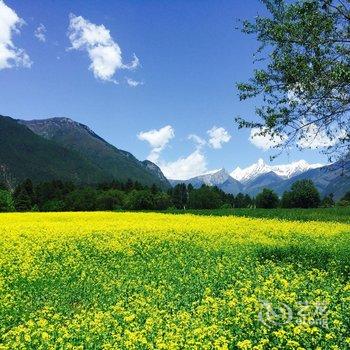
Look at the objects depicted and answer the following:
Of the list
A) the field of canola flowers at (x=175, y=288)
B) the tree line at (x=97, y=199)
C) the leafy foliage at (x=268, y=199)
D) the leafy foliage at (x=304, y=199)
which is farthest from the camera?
the leafy foliage at (x=268, y=199)

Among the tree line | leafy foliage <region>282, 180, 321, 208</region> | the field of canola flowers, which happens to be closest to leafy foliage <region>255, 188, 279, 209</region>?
the tree line

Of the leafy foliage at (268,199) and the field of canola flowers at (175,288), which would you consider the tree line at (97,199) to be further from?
the field of canola flowers at (175,288)

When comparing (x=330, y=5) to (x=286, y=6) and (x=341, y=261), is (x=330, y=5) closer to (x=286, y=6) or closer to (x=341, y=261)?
(x=286, y=6)

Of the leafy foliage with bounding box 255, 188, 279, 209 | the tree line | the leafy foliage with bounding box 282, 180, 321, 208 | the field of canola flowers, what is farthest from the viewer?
the leafy foliage with bounding box 255, 188, 279, 209

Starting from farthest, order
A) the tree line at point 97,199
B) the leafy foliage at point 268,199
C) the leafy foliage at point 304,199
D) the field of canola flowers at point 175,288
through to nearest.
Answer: the leafy foliage at point 268,199 < the leafy foliage at point 304,199 < the tree line at point 97,199 < the field of canola flowers at point 175,288

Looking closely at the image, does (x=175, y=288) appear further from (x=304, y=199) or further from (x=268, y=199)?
(x=268, y=199)

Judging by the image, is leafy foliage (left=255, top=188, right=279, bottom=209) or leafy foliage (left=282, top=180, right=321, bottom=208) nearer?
leafy foliage (left=282, top=180, right=321, bottom=208)

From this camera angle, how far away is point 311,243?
840 inches

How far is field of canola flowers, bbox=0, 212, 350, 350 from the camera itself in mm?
9453

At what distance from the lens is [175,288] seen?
1448cm

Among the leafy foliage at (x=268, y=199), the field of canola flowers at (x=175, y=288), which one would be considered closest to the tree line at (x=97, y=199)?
the leafy foliage at (x=268, y=199)

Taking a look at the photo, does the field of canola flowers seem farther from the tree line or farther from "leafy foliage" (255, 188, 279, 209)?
"leafy foliage" (255, 188, 279, 209)

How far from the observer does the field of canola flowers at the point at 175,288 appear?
31.0ft

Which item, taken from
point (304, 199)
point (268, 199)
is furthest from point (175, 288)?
point (268, 199)
